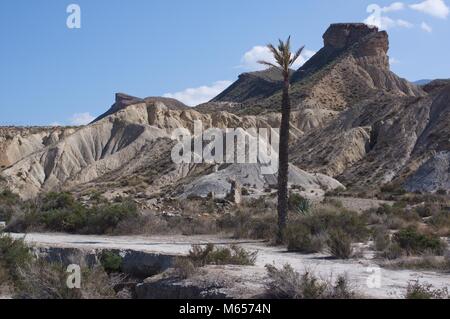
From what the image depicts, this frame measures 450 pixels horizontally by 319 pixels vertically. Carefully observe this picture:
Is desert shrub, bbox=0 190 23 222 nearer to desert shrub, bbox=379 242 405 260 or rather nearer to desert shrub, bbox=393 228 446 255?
desert shrub, bbox=379 242 405 260

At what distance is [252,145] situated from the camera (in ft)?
190

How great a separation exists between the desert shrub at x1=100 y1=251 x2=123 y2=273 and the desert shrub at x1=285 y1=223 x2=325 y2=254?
4.96 meters

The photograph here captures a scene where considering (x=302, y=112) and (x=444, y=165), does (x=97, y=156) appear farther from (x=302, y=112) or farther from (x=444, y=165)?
(x=444, y=165)

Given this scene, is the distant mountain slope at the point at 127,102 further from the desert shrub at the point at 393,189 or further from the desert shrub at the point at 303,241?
the desert shrub at the point at 303,241

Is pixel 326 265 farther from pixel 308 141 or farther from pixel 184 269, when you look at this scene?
pixel 308 141

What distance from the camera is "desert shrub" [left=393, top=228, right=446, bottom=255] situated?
16.6 m

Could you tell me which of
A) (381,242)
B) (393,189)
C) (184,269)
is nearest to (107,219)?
(381,242)

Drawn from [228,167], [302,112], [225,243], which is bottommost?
[225,243]

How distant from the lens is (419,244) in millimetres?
16828

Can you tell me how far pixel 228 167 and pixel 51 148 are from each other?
35.3 m

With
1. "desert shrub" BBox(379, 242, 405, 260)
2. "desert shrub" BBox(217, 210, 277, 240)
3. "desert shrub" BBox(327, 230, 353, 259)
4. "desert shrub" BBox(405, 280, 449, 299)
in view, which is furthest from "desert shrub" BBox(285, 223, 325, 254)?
"desert shrub" BBox(405, 280, 449, 299)

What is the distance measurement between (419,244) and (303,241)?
10.2 ft

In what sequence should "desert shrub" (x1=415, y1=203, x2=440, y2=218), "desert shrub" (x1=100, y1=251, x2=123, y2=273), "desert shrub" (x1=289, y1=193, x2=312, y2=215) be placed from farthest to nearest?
"desert shrub" (x1=415, y1=203, x2=440, y2=218)
"desert shrub" (x1=289, y1=193, x2=312, y2=215)
"desert shrub" (x1=100, y1=251, x2=123, y2=273)
